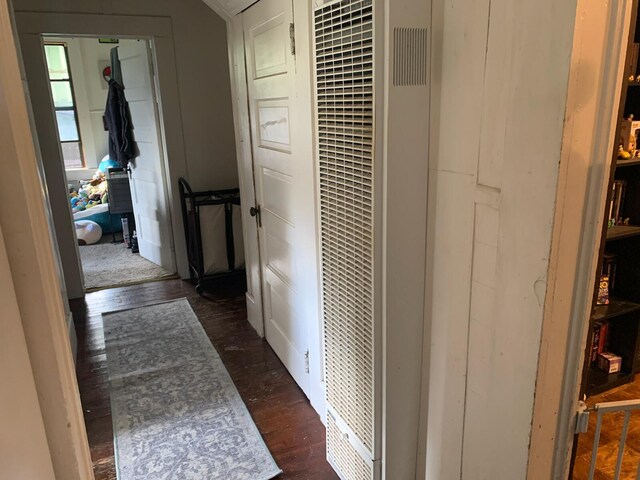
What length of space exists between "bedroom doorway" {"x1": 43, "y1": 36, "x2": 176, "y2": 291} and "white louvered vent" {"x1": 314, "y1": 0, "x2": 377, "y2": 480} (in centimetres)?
280

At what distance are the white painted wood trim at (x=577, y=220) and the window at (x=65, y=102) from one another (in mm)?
6572

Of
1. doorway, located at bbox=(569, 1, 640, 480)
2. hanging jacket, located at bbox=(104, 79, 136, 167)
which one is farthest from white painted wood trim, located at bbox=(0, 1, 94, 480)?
hanging jacket, located at bbox=(104, 79, 136, 167)

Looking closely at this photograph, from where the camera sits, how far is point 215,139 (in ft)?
13.6

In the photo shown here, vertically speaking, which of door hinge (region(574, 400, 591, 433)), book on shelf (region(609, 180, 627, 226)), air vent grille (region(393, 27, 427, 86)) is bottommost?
door hinge (region(574, 400, 591, 433))

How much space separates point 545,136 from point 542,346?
469 mm

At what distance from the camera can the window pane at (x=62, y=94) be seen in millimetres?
6328

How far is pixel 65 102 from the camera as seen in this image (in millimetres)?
6410

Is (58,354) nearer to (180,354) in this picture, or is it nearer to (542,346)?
(542,346)

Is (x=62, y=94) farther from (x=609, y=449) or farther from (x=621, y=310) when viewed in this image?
(x=609, y=449)

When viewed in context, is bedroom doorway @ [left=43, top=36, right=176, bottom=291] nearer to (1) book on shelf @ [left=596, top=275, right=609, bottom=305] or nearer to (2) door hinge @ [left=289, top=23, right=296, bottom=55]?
(2) door hinge @ [left=289, top=23, right=296, bottom=55]

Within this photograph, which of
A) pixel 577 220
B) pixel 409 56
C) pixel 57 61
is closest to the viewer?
A: pixel 577 220

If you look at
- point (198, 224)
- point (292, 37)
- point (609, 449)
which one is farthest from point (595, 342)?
point (198, 224)

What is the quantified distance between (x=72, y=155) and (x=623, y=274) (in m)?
6.60

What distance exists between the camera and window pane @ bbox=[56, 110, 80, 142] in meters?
6.45
